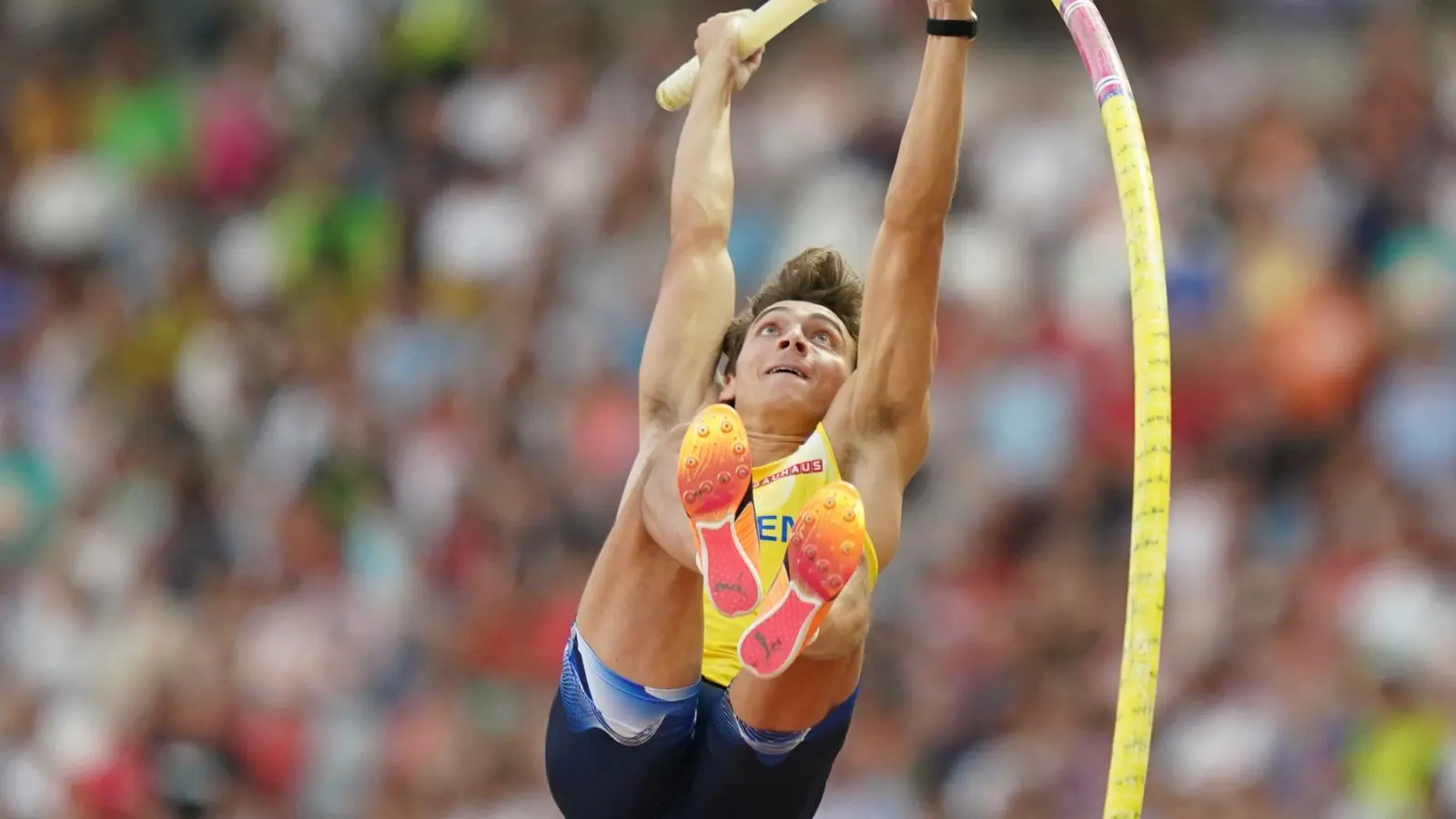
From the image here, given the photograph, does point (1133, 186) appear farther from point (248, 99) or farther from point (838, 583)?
point (248, 99)

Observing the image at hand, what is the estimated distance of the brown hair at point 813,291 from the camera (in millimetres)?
5438

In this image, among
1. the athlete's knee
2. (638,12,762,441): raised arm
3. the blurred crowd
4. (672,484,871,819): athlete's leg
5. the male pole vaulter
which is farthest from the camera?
the blurred crowd

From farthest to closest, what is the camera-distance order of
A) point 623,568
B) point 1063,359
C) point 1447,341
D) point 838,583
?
point 1063,359 → point 1447,341 → point 623,568 → point 838,583

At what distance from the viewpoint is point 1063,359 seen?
8.05m

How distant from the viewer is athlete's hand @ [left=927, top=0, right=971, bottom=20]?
4734 millimetres

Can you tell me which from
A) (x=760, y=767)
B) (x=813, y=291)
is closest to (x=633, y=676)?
(x=760, y=767)

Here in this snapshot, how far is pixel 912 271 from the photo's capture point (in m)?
4.92

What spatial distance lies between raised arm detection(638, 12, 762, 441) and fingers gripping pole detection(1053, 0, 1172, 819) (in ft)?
4.18

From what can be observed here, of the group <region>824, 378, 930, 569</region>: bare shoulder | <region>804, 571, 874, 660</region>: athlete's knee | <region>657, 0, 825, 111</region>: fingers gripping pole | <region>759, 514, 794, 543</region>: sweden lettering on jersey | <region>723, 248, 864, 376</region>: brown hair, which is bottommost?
<region>804, 571, 874, 660</region>: athlete's knee

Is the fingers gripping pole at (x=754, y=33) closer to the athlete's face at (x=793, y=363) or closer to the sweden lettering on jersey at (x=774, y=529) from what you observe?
the athlete's face at (x=793, y=363)

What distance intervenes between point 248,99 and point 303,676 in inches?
135

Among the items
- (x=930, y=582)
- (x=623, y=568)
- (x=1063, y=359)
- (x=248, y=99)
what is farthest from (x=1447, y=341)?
(x=248, y=99)

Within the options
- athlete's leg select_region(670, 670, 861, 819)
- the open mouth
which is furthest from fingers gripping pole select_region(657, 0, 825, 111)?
athlete's leg select_region(670, 670, 861, 819)

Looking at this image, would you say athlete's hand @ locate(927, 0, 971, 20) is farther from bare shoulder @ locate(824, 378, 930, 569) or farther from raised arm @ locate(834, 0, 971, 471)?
bare shoulder @ locate(824, 378, 930, 569)
